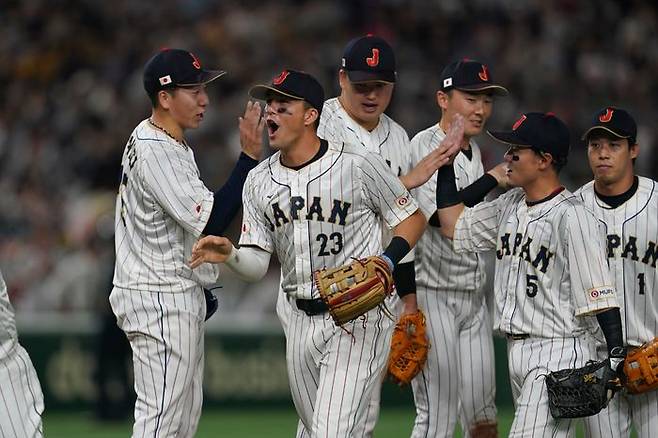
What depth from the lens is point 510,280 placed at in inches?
282

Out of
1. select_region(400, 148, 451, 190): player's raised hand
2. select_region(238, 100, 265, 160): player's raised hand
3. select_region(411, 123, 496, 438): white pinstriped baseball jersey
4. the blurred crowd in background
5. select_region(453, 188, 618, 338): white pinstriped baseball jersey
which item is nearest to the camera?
select_region(453, 188, 618, 338): white pinstriped baseball jersey

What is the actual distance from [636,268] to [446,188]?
118 cm

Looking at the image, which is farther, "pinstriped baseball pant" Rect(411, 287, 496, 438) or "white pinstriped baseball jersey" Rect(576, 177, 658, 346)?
"pinstriped baseball pant" Rect(411, 287, 496, 438)

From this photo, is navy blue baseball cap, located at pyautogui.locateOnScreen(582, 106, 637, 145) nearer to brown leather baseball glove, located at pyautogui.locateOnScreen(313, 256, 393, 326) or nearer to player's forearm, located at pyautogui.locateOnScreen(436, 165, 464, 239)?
player's forearm, located at pyautogui.locateOnScreen(436, 165, 464, 239)

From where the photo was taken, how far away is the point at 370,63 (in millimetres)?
7836

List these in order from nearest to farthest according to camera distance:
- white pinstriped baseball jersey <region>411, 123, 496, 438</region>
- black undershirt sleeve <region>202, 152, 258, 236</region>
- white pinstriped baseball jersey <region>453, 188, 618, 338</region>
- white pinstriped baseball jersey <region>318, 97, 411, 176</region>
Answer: white pinstriped baseball jersey <region>453, 188, 618, 338</region>
black undershirt sleeve <region>202, 152, 258, 236</region>
white pinstriped baseball jersey <region>318, 97, 411, 176</region>
white pinstriped baseball jersey <region>411, 123, 496, 438</region>

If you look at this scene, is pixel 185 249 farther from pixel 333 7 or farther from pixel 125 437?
pixel 333 7

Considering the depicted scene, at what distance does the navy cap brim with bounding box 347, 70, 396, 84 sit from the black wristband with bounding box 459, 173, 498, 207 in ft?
2.69

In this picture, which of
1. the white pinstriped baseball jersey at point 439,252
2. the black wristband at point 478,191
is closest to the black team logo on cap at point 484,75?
the white pinstriped baseball jersey at point 439,252

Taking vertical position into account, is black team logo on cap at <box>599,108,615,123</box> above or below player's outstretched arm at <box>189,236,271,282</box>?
above

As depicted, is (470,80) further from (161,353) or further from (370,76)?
(161,353)

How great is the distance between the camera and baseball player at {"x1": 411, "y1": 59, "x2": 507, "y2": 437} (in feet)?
26.7

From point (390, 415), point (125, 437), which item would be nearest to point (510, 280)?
point (125, 437)

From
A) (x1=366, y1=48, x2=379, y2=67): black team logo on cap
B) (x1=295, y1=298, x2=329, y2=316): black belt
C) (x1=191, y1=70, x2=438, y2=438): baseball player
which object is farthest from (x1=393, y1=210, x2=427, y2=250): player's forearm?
(x1=366, y1=48, x2=379, y2=67): black team logo on cap
